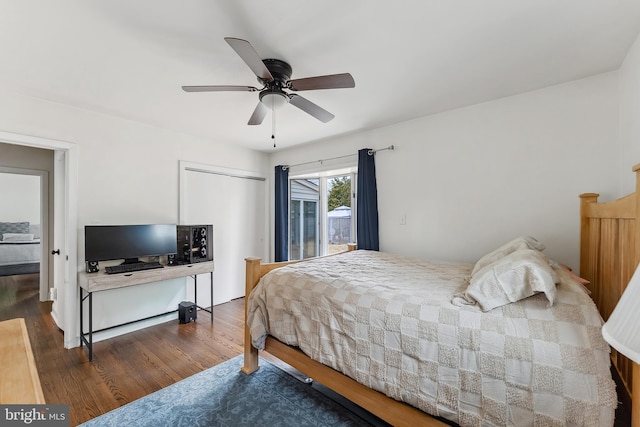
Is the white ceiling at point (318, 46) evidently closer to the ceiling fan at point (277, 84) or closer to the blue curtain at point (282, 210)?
the ceiling fan at point (277, 84)

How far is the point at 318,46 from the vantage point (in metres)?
1.76

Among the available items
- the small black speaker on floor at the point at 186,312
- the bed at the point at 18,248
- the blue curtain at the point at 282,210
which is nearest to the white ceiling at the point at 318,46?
the blue curtain at the point at 282,210

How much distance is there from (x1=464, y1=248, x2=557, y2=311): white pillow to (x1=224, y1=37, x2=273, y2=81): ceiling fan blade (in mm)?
1659

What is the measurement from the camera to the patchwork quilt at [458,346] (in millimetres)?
1009

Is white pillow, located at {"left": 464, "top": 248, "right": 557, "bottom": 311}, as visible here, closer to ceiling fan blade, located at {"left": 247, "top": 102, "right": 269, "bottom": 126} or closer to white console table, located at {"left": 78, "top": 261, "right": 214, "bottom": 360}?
ceiling fan blade, located at {"left": 247, "top": 102, "right": 269, "bottom": 126}

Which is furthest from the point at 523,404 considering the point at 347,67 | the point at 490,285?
the point at 347,67

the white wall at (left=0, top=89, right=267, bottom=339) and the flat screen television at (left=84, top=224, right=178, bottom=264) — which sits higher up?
the white wall at (left=0, top=89, right=267, bottom=339)

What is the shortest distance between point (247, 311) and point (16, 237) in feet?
19.8

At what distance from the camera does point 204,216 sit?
12.7 ft

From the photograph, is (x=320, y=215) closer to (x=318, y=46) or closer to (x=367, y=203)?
(x=367, y=203)

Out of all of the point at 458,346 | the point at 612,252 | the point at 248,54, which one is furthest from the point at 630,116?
the point at 248,54

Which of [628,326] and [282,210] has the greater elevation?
[282,210]

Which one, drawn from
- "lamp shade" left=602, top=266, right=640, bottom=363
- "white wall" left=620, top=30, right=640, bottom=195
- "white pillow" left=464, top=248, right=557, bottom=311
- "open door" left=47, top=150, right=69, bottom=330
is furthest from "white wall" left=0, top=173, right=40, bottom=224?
"white wall" left=620, top=30, right=640, bottom=195

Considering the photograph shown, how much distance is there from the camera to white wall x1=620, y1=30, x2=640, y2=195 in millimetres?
1712
